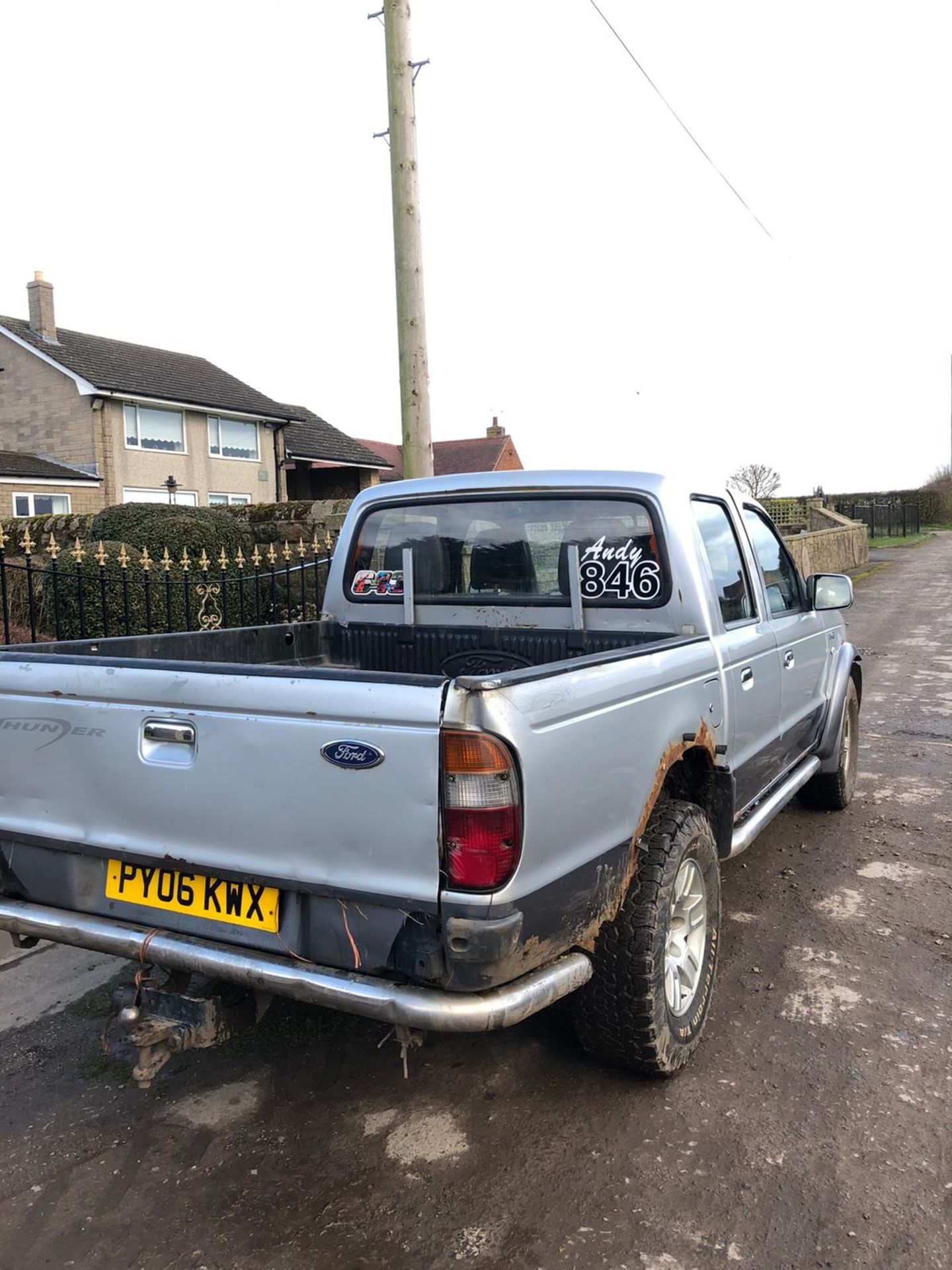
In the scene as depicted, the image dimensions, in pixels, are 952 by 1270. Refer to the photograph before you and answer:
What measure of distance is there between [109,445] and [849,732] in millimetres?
26805

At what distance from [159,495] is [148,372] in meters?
4.19

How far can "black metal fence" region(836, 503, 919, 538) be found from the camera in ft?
154

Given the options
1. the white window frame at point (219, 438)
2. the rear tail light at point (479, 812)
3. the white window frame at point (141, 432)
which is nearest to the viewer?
the rear tail light at point (479, 812)

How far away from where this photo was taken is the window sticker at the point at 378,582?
4324 mm

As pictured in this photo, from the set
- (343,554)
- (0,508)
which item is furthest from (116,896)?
(0,508)

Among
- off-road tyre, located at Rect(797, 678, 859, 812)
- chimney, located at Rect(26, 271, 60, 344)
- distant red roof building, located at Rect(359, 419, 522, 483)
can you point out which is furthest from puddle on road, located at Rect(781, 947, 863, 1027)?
distant red roof building, located at Rect(359, 419, 522, 483)

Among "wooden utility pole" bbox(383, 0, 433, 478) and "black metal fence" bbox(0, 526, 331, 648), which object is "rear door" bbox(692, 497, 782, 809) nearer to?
"wooden utility pole" bbox(383, 0, 433, 478)

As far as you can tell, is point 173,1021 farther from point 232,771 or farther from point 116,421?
point 116,421

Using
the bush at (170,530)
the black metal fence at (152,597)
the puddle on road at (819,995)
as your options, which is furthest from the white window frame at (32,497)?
the puddle on road at (819,995)

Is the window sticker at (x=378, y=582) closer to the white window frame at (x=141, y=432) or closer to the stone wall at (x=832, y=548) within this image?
the stone wall at (x=832, y=548)

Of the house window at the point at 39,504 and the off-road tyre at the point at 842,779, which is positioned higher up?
the house window at the point at 39,504

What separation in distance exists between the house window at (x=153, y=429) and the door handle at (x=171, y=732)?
28757 mm

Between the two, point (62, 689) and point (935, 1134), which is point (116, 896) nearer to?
point (62, 689)

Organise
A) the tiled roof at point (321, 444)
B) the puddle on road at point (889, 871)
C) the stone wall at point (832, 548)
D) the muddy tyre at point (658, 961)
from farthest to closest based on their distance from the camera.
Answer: the tiled roof at point (321, 444), the stone wall at point (832, 548), the puddle on road at point (889, 871), the muddy tyre at point (658, 961)
